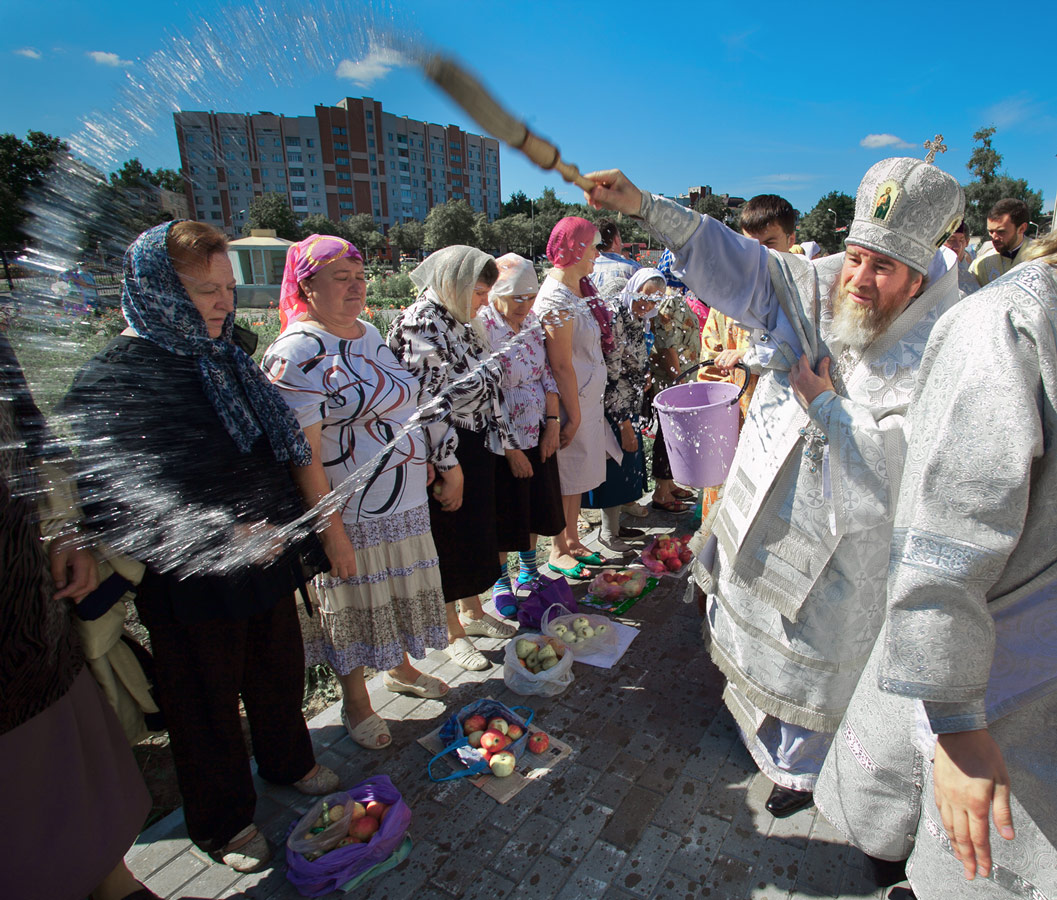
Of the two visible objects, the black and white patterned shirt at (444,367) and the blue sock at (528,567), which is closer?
the black and white patterned shirt at (444,367)

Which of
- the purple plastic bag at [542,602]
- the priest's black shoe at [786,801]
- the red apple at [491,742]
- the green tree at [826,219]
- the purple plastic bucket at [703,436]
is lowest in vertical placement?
the priest's black shoe at [786,801]

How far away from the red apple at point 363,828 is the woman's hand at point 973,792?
179 cm

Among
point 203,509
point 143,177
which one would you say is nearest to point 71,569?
point 203,509

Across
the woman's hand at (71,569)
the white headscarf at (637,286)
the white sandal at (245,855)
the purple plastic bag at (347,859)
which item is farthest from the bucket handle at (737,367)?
the white sandal at (245,855)

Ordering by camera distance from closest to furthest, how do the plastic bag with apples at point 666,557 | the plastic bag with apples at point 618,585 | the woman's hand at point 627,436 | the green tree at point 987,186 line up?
1. the plastic bag with apples at point 618,585
2. the plastic bag with apples at point 666,557
3. the woman's hand at point 627,436
4. the green tree at point 987,186

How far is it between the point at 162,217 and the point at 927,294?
7.11ft

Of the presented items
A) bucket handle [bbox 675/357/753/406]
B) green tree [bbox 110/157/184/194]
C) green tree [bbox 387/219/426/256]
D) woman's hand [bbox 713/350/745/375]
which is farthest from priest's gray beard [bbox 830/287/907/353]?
green tree [bbox 110/157/184/194]

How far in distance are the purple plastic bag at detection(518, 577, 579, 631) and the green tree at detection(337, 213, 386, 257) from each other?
2.16 meters

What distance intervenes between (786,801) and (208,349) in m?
2.58

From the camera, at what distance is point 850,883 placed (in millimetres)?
2051

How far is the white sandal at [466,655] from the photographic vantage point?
10.8ft

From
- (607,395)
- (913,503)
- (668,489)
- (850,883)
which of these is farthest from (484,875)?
(668,489)

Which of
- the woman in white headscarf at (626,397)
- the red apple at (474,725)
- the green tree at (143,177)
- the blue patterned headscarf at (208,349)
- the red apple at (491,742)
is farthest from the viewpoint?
the woman in white headscarf at (626,397)

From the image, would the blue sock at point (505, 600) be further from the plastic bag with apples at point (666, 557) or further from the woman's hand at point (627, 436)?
the woman's hand at point (627, 436)
